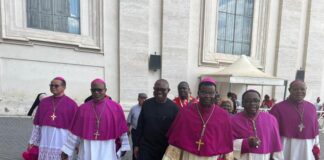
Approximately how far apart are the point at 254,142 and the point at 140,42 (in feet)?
32.1

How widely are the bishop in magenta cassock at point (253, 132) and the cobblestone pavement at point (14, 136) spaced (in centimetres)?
347

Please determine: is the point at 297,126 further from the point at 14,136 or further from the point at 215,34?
the point at 215,34

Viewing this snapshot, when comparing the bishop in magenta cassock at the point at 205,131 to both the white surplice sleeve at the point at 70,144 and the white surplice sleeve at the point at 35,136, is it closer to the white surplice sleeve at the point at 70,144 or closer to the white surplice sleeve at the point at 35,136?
the white surplice sleeve at the point at 70,144

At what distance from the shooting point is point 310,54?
16453 mm

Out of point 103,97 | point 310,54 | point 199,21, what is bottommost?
point 103,97

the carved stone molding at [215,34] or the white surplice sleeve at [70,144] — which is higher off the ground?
the carved stone molding at [215,34]

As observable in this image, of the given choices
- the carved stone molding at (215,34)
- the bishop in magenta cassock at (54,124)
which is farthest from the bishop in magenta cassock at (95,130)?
the carved stone molding at (215,34)

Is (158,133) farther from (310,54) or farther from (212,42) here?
(310,54)

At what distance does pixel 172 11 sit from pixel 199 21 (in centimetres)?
174

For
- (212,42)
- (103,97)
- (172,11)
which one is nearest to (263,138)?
(103,97)

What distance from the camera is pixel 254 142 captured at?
2.80 meters

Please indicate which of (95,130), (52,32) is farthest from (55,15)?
(95,130)

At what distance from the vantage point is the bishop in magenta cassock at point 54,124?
151 inches

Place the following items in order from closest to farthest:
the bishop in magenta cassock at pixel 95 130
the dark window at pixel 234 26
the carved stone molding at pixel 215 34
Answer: the bishop in magenta cassock at pixel 95 130, the carved stone molding at pixel 215 34, the dark window at pixel 234 26
